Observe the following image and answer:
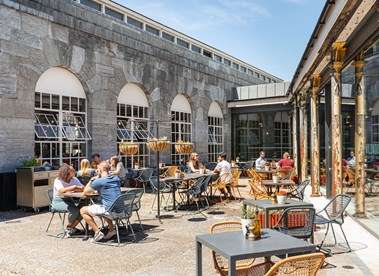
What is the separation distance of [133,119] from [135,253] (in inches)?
326

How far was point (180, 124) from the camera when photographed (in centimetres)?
1555

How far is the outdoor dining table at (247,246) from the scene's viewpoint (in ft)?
9.07

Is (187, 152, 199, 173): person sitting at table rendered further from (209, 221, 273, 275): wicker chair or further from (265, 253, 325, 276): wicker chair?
(265, 253, 325, 276): wicker chair

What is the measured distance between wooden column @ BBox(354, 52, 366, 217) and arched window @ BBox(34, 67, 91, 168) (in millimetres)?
7549

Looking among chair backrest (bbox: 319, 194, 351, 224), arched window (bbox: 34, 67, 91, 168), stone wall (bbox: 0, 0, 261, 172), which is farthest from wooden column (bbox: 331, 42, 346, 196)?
arched window (bbox: 34, 67, 91, 168)

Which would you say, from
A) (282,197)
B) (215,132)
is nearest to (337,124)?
(282,197)

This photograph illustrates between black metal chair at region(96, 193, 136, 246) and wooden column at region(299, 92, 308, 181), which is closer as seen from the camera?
black metal chair at region(96, 193, 136, 246)

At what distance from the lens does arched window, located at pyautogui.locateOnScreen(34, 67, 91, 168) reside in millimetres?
9742

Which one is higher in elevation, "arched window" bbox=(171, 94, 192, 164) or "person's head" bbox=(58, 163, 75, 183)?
"arched window" bbox=(171, 94, 192, 164)

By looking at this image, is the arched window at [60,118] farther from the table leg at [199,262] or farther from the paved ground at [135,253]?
the table leg at [199,262]

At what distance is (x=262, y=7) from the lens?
8898 millimetres

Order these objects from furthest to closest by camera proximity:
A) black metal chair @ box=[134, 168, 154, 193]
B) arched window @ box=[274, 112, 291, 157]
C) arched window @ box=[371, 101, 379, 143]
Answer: arched window @ box=[274, 112, 291, 157], black metal chair @ box=[134, 168, 154, 193], arched window @ box=[371, 101, 379, 143]

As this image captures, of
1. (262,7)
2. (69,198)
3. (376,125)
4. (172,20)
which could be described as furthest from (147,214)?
(172,20)

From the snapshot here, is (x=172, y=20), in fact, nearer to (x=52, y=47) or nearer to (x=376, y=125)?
(x=52, y=47)
